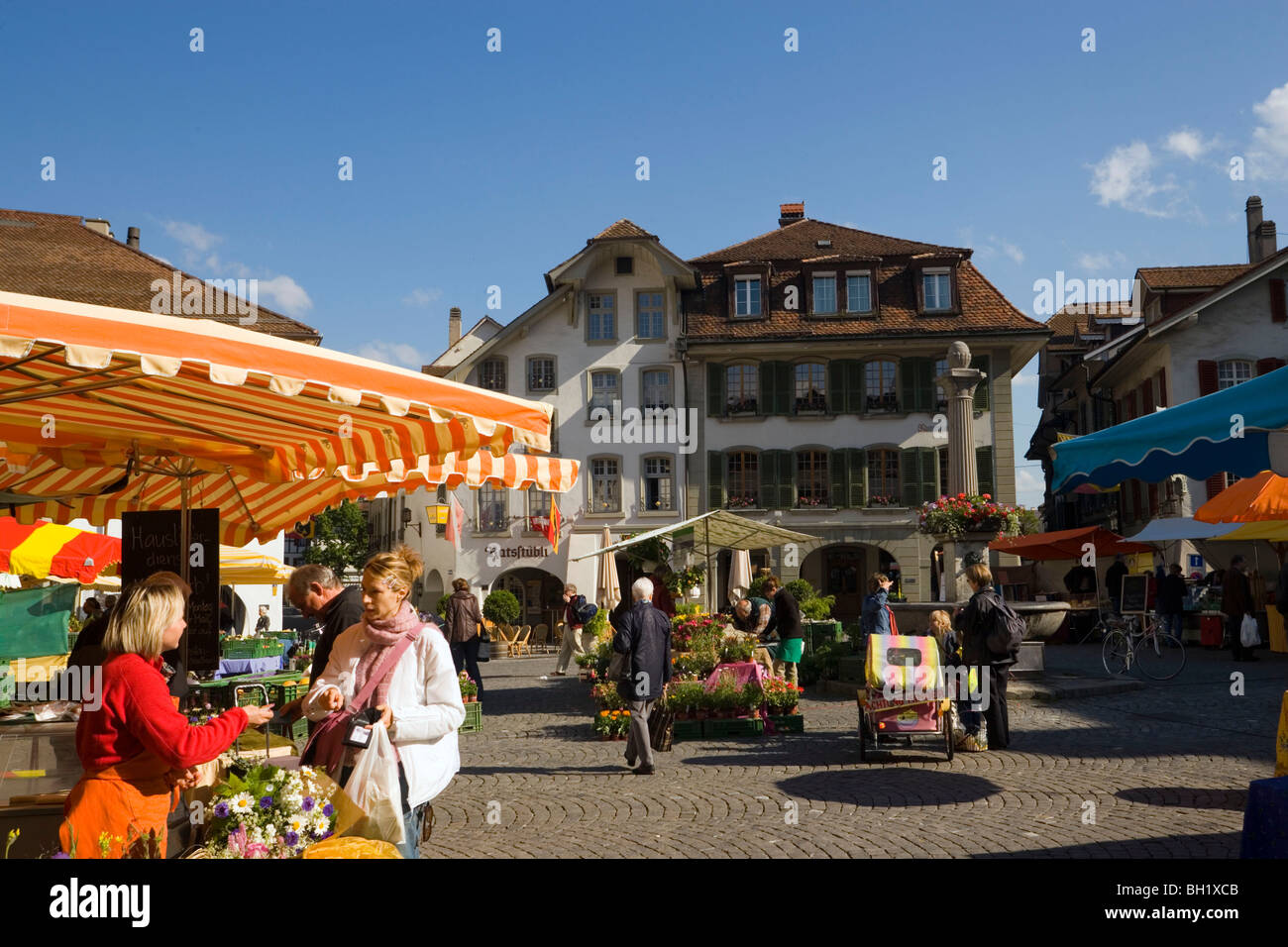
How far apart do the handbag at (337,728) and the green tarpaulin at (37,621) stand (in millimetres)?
10119

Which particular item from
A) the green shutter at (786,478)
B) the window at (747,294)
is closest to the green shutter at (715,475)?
the green shutter at (786,478)

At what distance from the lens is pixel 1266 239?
41281mm

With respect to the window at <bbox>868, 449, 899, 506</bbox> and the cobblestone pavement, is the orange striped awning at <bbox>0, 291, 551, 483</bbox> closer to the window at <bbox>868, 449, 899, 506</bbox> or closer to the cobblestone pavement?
the cobblestone pavement

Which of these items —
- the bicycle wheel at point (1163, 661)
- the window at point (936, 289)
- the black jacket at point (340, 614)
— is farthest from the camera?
the window at point (936, 289)

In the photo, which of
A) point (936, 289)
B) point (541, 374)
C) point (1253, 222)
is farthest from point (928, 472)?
point (1253, 222)

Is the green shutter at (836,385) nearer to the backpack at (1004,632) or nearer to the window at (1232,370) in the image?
the window at (1232,370)

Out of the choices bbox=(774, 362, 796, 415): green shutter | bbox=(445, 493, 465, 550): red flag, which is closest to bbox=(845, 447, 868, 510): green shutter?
bbox=(774, 362, 796, 415): green shutter

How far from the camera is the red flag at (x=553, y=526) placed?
3509 centimetres

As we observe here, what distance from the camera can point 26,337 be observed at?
10.8 feet

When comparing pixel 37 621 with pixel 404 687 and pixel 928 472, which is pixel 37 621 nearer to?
pixel 404 687

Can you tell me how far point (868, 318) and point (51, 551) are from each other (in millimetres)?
27053
